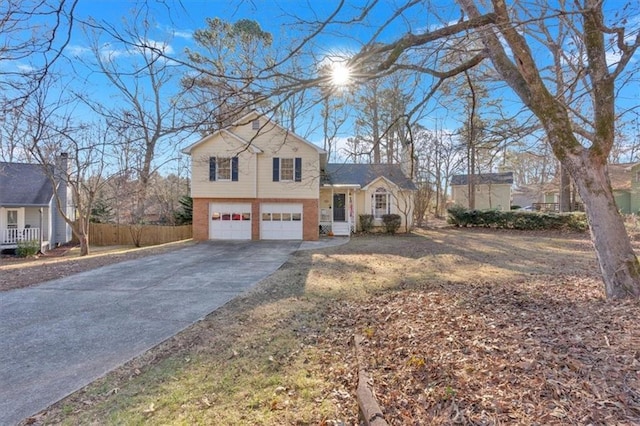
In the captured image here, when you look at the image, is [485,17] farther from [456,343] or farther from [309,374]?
[309,374]

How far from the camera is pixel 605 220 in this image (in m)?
4.48

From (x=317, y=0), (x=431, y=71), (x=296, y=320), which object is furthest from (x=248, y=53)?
(x=296, y=320)

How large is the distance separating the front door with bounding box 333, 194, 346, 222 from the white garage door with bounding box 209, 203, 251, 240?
18.6ft

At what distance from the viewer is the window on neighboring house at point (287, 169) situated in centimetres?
1727

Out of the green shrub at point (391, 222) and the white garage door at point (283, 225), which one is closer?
the white garage door at point (283, 225)

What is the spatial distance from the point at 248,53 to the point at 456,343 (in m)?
5.33

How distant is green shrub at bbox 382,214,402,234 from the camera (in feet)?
65.9

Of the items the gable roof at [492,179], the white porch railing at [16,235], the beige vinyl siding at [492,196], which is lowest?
the white porch railing at [16,235]

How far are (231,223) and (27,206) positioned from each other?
11590 mm

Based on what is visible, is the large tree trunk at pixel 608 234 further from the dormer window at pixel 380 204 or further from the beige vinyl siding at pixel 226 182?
the dormer window at pixel 380 204

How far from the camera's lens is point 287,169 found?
1736 centimetres

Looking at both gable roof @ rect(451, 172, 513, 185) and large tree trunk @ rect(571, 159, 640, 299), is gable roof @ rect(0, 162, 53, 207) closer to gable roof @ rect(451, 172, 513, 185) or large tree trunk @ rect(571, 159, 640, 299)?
large tree trunk @ rect(571, 159, 640, 299)

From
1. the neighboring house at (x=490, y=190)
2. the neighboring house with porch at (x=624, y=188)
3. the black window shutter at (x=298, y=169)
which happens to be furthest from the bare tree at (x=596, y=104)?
the neighboring house at (x=490, y=190)

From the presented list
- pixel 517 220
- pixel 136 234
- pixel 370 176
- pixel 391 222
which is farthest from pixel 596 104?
pixel 136 234
